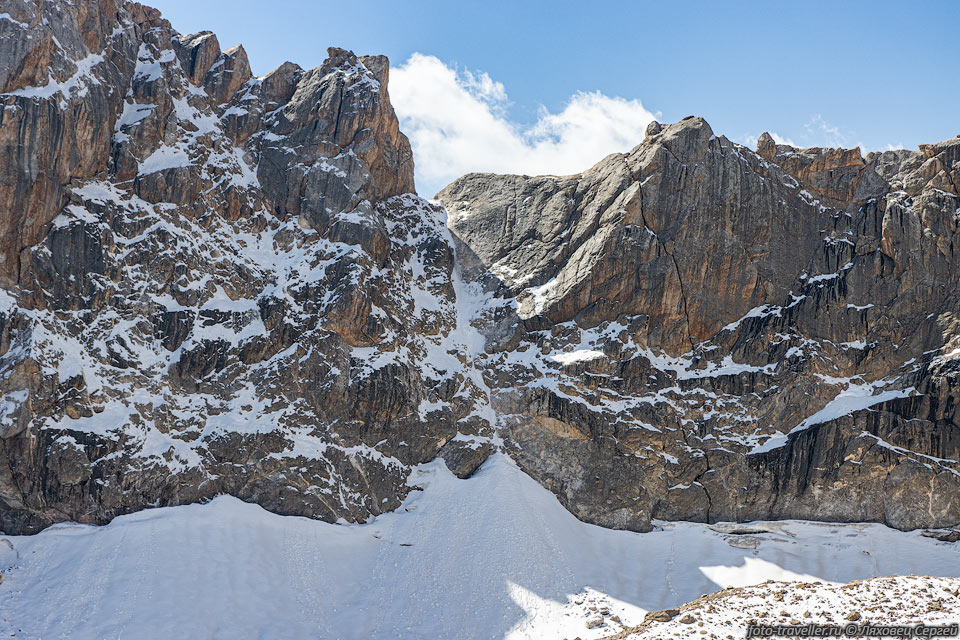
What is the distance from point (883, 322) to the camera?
62688 mm

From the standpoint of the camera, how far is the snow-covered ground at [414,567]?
44.1 m

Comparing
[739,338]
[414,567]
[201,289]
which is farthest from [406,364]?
[739,338]

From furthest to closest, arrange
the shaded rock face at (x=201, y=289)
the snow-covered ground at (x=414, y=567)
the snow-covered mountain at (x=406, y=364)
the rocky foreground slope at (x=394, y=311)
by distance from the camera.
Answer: the rocky foreground slope at (x=394, y=311), the shaded rock face at (x=201, y=289), the snow-covered mountain at (x=406, y=364), the snow-covered ground at (x=414, y=567)

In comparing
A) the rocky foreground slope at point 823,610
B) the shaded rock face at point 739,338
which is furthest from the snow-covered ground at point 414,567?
the rocky foreground slope at point 823,610

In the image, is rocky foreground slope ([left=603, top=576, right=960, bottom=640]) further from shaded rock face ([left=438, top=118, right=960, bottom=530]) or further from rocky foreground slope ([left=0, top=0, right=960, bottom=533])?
rocky foreground slope ([left=0, top=0, right=960, bottom=533])

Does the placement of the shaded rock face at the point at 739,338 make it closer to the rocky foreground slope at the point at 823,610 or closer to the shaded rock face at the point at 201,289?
the shaded rock face at the point at 201,289

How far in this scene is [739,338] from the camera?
6494cm

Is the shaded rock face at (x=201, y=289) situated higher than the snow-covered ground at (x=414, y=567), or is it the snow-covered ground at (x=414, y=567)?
the shaded rock face at (x=201, y=289)

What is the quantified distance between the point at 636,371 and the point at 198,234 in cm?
3698

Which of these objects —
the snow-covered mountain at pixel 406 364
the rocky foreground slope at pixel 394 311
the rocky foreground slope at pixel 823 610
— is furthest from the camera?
the rocky foreground slope at pixel 394 311

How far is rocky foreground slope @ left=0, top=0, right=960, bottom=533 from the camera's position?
5431 centimetres

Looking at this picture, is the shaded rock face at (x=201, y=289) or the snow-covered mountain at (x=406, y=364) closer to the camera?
the snow-covered mountain at (x=406, y=364)

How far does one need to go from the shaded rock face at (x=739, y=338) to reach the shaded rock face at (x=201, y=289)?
26.0 feet

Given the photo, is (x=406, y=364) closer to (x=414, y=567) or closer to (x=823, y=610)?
(x=414, y=567)
